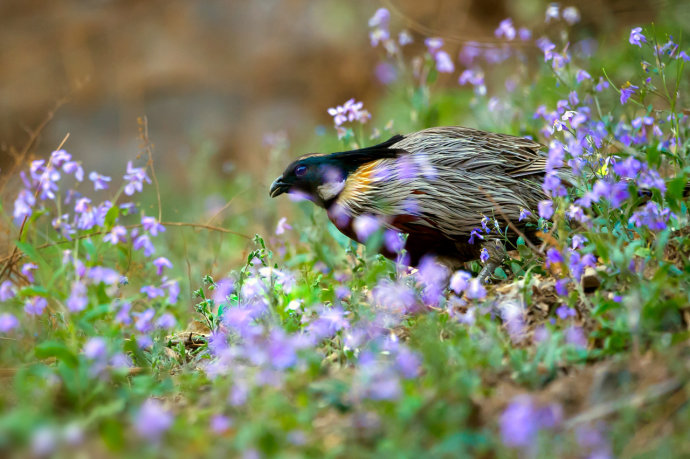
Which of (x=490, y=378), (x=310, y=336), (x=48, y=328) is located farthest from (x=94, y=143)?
(x=490, y=378)

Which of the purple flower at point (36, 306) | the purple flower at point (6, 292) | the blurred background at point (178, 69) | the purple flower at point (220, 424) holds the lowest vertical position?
the purple flower at point (220, 424)

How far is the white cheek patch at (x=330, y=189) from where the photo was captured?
3.63 metres

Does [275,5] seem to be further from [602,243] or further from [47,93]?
[602,243]

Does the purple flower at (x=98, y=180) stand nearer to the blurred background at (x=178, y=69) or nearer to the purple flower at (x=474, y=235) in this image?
the purple flower at (x=474, y=235)

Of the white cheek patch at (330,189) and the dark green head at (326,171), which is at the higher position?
the dark green head at (326,171)

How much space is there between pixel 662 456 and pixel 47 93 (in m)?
10.1

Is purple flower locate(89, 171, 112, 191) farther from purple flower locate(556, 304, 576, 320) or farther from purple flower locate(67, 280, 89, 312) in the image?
purple flower locate(556, 304, 576, 320)

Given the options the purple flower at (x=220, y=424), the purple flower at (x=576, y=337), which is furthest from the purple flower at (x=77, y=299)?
the purple flower at (x=576, y=337)

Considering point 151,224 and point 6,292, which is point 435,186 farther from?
point 6,292

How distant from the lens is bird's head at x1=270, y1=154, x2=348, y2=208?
3641mm

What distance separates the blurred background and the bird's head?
6.29m

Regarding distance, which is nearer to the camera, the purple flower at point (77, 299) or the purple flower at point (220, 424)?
the purple flower at point (220, 424)

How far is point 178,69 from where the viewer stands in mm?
10359

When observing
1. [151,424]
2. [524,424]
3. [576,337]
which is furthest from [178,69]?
[524,424]
